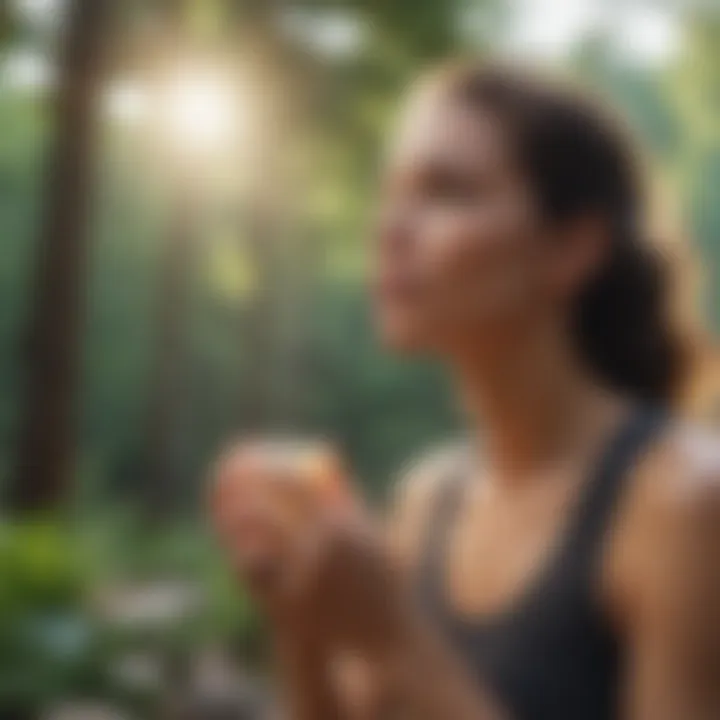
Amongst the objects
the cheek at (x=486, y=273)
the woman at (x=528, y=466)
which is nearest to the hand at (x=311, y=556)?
the woman at (x=528, y=466)

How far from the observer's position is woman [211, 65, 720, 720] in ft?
2.06

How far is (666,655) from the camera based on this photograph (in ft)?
2.08

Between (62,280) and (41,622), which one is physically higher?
(62,280)

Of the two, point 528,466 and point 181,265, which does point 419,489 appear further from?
point 181,265

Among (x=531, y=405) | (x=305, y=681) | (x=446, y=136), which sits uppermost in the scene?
(x=446, y=136)

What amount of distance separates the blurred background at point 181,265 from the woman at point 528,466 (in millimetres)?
29

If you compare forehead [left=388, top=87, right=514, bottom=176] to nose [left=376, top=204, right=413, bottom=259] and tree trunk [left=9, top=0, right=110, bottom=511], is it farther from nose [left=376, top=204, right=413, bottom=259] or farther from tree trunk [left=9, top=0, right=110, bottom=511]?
tree trunk [left=9, top=0, right=110, bottom=511]

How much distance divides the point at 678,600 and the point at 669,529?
0.03m

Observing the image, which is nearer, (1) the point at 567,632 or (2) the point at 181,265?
(1) the point at 567,632

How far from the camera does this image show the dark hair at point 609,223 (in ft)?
2.24

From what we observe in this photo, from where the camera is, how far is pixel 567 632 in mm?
655

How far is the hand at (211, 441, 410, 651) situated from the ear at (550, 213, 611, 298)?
0.15 meters

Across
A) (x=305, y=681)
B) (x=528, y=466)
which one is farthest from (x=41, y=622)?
(x=528, y=466)

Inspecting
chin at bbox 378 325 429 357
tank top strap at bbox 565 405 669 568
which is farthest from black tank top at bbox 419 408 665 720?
chin at bbox 378 325 429 357
